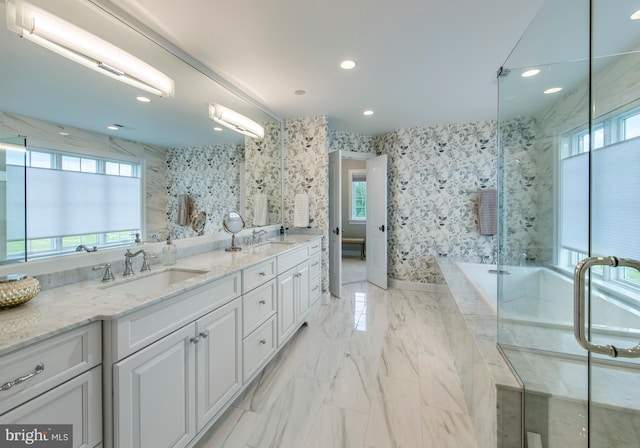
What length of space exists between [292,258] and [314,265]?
0.62 meters

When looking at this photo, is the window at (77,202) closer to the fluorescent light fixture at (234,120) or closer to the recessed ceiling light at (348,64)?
the fluorescent light fixture at (234,120)

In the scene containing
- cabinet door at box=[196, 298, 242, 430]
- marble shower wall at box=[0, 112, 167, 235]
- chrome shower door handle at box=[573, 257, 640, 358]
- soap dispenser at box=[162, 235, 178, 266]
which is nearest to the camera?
chrome shower door handle at box=[573, 257, 640, 358]

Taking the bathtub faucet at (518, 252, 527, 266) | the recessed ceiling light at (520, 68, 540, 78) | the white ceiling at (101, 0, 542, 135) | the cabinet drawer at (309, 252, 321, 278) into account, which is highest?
the white ceiling at (101, 0, 542, 135)

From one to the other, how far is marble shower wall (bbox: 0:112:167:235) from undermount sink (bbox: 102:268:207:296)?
1.18ft

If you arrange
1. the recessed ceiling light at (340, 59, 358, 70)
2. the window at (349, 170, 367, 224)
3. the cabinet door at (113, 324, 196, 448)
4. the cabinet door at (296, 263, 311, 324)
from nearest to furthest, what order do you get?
1. the cabinet door at (113, 324, 196, 448)
2. the recessed ceiling light at (340, 59, 358, 70)
3. the cabinet door at (296, 263, 311, 324)
4. the window at (349, 170, 367, 224)

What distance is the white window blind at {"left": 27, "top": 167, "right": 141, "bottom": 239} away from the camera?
4.23ft

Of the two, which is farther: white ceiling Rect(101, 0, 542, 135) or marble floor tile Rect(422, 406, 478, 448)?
white ceiling Rect(101, 0, 542, 135)

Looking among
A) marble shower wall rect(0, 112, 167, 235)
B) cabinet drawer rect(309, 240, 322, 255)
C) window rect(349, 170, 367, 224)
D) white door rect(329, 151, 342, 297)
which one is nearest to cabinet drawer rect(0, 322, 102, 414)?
marble shower wall rect(0, 112, 167, 235)

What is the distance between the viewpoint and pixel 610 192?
45.0 inches

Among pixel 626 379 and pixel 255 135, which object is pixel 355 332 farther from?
pixel 255 135

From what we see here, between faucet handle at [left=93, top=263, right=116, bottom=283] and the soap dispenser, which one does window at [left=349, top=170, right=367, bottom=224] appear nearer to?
the soap dispenser

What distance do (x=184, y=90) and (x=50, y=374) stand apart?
2054mm

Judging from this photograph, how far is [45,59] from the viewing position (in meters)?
1.36

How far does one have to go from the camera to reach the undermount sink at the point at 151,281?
143cm
